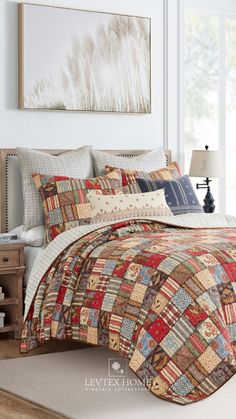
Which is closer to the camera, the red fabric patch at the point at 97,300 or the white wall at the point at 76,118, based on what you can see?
the red fabric patch at the point at 97,300

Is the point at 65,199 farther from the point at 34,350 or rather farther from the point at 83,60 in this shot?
the point at 83,60

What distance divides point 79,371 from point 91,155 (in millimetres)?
1917

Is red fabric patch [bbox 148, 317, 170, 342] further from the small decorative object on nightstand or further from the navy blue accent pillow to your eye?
the small decorative object on nightstand

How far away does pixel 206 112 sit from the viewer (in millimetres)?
6758

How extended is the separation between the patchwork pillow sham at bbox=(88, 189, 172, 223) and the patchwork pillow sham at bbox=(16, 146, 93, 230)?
439 mm

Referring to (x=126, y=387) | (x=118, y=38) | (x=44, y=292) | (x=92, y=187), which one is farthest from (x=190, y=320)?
(x=118, y=38)

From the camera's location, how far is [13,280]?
509 cm

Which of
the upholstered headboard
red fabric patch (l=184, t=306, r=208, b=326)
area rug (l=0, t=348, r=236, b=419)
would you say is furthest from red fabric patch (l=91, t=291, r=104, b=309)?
the upholstered headboard

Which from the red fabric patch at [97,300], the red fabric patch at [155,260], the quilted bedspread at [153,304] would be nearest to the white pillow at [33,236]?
the quilted bedspread at [153,304]

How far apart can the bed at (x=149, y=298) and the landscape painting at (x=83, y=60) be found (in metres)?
1.32

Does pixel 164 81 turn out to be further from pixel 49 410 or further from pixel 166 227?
pixel 49 410

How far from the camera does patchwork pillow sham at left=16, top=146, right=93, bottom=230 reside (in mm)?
5414

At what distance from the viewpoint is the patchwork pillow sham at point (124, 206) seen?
16.6ft

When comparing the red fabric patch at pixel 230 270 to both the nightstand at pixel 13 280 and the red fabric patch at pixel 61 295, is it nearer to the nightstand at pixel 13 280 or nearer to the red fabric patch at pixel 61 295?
the red fabric patch at pixel 61 295
